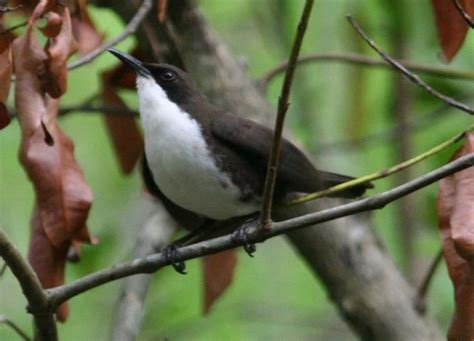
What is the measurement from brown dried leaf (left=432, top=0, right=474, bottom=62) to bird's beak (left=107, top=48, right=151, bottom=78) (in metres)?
1.13

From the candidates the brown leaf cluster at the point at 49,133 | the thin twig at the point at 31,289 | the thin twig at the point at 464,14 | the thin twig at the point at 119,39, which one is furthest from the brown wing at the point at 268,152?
the thin twig at the point at 31,289

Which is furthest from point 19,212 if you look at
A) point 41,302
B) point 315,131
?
point 41,302

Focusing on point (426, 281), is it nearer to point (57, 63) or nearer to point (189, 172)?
point (189, 172)

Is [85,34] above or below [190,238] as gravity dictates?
above

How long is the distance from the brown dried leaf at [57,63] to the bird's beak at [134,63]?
34.5 inches

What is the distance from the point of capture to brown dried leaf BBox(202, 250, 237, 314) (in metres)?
4.14

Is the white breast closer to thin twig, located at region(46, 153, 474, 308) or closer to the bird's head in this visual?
the bird's head

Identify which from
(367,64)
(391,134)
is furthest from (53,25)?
(391,134)

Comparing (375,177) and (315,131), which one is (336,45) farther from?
(375,177)

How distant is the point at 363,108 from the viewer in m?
5.73

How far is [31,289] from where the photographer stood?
3039 mm

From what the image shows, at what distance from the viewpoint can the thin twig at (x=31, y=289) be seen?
2926mm

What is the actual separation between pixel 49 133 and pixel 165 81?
1.20 meters

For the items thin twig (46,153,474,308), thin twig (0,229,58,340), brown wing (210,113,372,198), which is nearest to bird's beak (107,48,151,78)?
brown wing (210,113,372,198)
